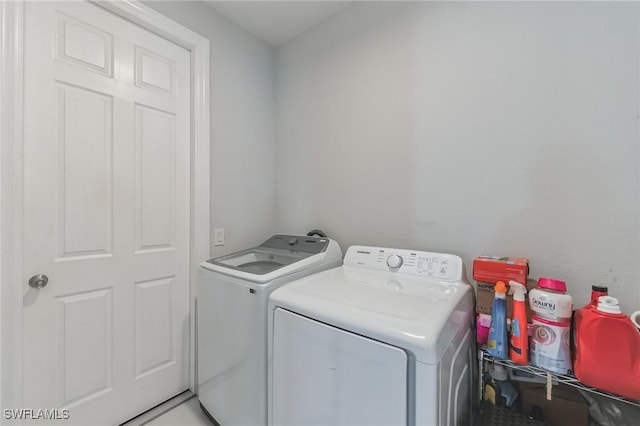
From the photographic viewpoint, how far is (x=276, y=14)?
1805 millimetres

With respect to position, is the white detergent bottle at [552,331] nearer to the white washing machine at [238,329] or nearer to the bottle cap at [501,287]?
the bottle cap at [501,287]

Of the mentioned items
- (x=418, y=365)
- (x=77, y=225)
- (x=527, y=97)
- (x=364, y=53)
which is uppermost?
(x=364, y=53)

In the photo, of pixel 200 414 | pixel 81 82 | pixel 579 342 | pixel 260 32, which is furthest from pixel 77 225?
pixel 579 342

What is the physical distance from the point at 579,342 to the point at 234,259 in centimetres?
154

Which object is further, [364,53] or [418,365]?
[364,53]

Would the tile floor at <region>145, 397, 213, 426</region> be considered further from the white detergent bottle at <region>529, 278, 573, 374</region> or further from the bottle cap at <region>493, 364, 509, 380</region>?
the white detergent bottle at <region>529, 278, 573, 374</region>

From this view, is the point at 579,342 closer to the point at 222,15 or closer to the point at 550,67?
the point at 550,67

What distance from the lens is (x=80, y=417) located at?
129cm

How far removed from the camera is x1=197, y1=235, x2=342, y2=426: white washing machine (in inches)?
43.6

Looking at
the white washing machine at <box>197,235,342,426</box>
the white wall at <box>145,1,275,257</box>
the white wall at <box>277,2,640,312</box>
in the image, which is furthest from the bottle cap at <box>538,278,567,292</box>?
the white wall at <box>145,1,275,257</box>

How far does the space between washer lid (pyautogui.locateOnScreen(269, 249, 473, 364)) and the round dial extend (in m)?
0.04

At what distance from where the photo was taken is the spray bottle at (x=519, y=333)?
0.91 meters

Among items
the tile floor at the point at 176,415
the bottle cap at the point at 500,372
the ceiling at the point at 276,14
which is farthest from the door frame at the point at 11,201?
the bottle cap at the point at 500,372

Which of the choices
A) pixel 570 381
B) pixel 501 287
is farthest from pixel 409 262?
pixel 570 381
